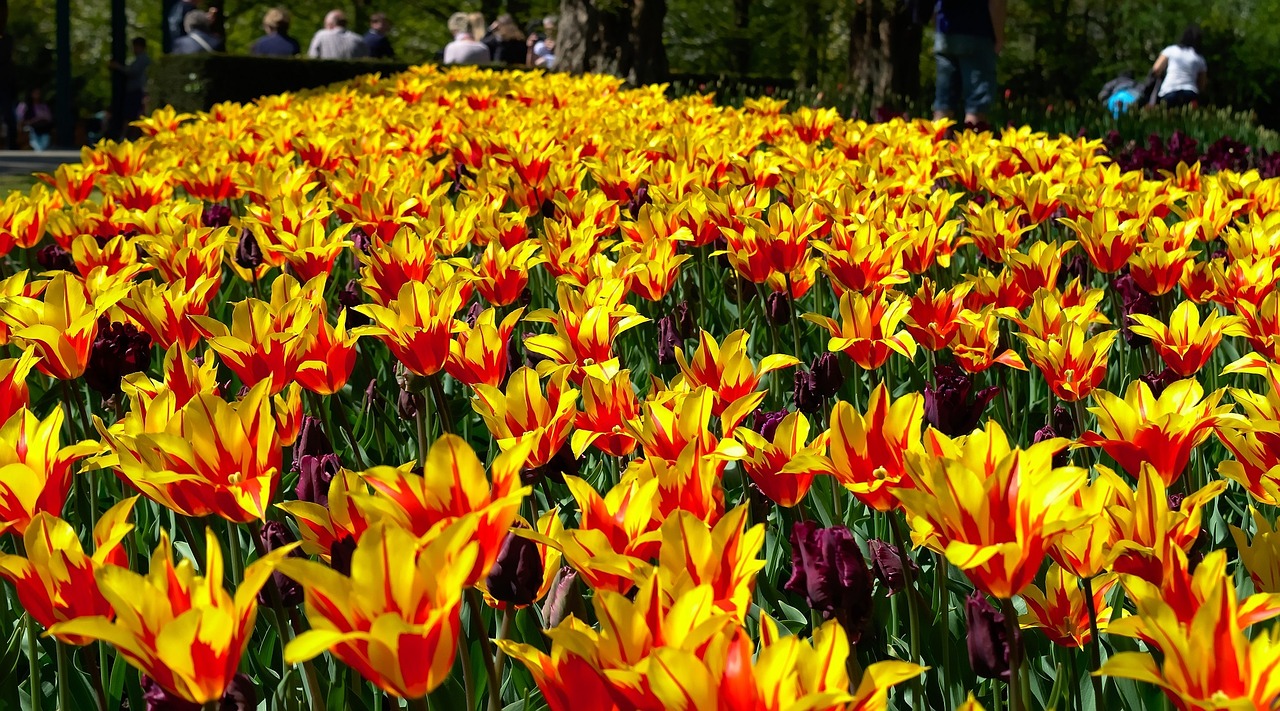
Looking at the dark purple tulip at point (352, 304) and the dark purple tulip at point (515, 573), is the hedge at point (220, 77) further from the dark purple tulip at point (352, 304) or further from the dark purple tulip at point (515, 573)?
the dark purple tulip at point (515, 573)

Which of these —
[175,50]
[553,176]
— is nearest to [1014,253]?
[553,176]

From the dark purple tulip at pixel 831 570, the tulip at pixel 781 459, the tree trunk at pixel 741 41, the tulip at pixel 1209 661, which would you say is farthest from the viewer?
the tree trunk at pixel 741 41

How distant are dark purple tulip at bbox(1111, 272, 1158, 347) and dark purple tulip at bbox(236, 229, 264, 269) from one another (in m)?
2.10

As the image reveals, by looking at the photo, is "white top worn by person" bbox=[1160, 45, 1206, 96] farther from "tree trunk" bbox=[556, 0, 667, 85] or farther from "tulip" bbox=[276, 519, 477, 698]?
"tulip" bbox=[276, 519, 477, 698]

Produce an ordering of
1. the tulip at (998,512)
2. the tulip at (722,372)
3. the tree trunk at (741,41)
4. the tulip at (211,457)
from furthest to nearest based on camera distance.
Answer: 1. the tree trunk at (741,41)
2. the tulip at (722,372)
3. the tulip at (211,457)
4. the tulip at (998,512)

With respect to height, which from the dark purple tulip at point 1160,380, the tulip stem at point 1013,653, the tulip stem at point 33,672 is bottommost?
the tulip stem at point 33,672

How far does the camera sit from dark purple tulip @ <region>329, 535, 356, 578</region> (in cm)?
131

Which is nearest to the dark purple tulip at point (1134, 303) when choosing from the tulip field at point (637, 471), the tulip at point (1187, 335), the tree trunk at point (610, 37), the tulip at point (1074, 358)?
the tulip field at point (637, 471)

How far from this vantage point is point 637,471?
4.54ft

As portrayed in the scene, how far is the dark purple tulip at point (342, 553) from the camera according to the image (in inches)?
51.7

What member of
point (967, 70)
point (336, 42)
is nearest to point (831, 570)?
point (967, 70)

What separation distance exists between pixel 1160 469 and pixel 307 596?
1098 mm

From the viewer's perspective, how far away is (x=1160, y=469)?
1559 millimetres

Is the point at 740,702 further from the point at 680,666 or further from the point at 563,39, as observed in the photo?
the point at 563,39
